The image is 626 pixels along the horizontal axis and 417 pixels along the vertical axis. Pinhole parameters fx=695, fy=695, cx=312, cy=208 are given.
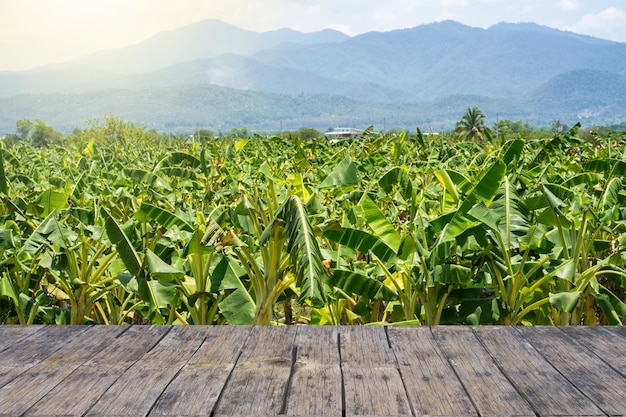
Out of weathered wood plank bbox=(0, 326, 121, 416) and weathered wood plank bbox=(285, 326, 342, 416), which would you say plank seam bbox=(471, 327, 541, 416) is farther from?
weathered wood plank bbox=(0, 326, 121, 416)

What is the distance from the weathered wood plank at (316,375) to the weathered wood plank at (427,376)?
0.21 m

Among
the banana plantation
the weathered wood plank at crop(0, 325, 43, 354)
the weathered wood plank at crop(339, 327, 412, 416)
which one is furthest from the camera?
the banana plantation

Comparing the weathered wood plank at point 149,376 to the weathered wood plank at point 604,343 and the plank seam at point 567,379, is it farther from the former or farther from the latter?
the weathered wood plank at point 604,343

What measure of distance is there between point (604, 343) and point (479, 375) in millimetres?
610

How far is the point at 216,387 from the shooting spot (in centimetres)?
210

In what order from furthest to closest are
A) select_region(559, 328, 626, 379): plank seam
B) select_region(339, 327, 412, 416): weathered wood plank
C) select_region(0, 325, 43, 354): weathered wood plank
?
select_region(0, 325, 43, 354): weathered wood plank, select_region(559, 328, 626, 379): plank seam, select_region(339, 327, 412, 416): weathered wood plank

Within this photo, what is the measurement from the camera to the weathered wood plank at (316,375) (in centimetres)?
195

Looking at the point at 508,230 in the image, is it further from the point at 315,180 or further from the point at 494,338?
the point at 315,180

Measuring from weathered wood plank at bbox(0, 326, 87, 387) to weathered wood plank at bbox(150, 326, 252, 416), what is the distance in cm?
53

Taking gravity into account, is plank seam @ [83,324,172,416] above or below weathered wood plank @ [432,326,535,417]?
above

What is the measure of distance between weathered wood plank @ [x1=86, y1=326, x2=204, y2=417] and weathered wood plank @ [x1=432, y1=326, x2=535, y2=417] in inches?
35.4

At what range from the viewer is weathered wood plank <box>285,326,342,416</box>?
1.95m

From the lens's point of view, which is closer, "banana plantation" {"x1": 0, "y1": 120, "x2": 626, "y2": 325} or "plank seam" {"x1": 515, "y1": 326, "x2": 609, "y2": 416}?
"plank seam" {"x1": 515, "y1": 326, "x2": 609, "y2": 416}

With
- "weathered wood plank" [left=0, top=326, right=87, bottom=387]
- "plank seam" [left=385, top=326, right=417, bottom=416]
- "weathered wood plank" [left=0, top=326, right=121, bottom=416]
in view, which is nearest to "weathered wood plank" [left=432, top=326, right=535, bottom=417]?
"plank seam" [left=385, top=326, right=417, bottom=416]
